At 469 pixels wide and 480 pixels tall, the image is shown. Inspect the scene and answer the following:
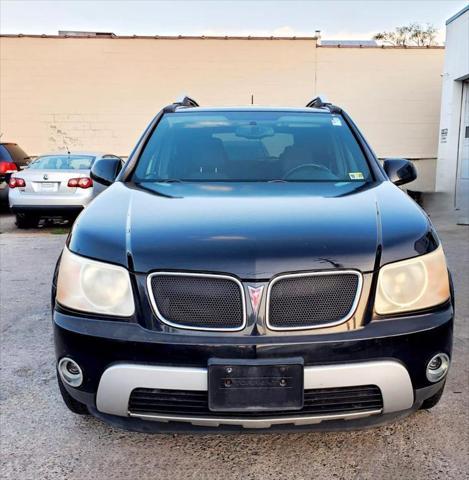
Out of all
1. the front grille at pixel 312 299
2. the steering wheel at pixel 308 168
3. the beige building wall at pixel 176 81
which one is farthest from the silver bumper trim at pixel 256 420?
the beige building wall at pixel 176 81

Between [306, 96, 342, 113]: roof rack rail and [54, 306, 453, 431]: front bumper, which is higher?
[306, 96, 342, 113]: roof rack rail

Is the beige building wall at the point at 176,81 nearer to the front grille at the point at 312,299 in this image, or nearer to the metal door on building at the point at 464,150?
the metal door on building at the point at 464,150

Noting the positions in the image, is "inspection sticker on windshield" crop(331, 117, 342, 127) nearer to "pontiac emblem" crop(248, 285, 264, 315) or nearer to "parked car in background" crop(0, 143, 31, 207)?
"pontiac emblem" crop(248, 285, 264, 315)

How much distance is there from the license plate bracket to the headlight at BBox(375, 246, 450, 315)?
43 centimetres

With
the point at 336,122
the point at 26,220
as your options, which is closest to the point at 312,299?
the point at 336,122

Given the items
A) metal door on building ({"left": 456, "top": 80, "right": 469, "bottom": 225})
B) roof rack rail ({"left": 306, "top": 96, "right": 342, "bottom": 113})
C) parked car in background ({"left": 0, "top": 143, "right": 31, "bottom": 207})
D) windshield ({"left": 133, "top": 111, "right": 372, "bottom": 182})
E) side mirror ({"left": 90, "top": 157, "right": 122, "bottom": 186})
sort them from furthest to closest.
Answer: metal door on building ({"left": 456, "top": 80, "right": 469, "bottom": 225})
parked car in background ({"left": 0, "top": 143, "right": 31, "bottom": 207})
roof rack rail ({"left": 306, "top": 96, "right": 342, "bottom": 113})
side mirror ({"left": 90, "top": 157, "right": 122, "bottom": 186})
windshield ({"left": 133, "top": 111, "right": 372, "bottom": 182})

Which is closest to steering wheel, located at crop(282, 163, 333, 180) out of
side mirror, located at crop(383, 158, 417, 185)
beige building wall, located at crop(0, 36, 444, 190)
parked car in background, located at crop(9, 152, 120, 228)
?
side mirror, located at crop(383, 158, 417, 185)

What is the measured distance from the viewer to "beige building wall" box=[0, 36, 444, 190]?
52.7 feet

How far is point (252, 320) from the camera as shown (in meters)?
1.88

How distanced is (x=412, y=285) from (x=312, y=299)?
0.42m

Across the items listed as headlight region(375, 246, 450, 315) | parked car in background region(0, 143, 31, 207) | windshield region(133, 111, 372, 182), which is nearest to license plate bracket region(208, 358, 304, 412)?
headlight region(375, 246, 450, 315)

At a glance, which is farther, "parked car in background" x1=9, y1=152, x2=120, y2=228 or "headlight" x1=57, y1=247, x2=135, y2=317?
"parked car in background" x1=9, y1=152, x2=120, y2=228

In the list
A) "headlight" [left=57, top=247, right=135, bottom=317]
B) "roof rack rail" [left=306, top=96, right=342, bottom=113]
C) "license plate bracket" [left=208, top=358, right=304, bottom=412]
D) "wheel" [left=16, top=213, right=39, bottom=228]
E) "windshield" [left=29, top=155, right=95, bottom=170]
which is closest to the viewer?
"license plate bracket" [left=208, top=358, right=304, bottom=412]

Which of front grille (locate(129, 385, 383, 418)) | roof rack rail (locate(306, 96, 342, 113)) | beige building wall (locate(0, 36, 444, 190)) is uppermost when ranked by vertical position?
beige building wall (locate(0, 36, 444, 190))
